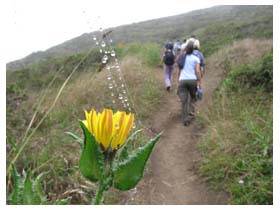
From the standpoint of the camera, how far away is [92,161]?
0.63m

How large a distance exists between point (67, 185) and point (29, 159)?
0.54 metres

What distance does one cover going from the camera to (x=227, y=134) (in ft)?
13.6

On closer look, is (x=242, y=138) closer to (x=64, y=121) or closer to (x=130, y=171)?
(x=64, y=121)

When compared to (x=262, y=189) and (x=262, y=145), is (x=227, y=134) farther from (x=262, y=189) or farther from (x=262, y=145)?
(x=262, y=189)

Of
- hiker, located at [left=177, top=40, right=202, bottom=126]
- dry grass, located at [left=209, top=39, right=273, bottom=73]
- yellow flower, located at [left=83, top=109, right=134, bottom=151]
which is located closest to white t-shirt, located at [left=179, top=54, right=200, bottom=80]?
hiker, located at [left=177, top=40, right=202, bottom=126]

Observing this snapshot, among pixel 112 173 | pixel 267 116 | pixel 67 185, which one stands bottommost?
pixel 67 185

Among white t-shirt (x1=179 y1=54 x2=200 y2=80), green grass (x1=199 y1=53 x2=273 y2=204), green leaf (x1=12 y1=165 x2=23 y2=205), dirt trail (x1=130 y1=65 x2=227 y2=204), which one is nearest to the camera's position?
green leaf (x1=12 y1=165 x2=23 y2=205)

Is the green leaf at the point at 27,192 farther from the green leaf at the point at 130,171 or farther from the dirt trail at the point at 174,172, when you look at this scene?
the dirt trail at the point at 174,172

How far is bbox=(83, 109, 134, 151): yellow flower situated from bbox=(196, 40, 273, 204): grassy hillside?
263 cm

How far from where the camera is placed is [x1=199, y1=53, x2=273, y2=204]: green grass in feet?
10.5

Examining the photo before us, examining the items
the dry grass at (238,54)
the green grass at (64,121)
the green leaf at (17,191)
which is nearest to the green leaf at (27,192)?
the green leaf at (17,191)

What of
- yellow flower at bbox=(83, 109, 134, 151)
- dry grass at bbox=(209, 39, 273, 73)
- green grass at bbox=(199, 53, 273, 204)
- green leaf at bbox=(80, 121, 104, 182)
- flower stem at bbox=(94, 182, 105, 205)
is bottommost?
green grass at bbox=(199, 53, 273, 204)

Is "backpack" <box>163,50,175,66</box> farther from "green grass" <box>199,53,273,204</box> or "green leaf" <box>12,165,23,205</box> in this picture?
"green leaf" <box>12,165,23,205</box>
